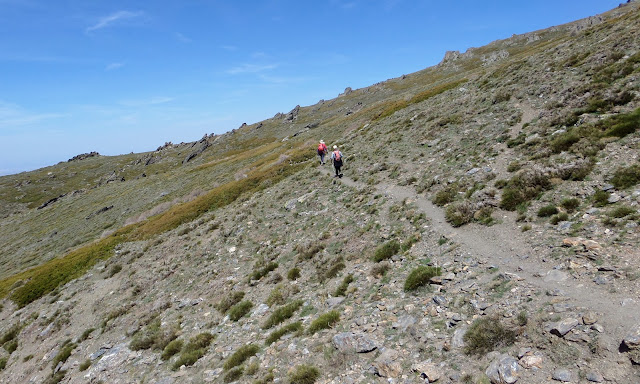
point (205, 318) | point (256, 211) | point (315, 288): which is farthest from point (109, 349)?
point (256, 211)

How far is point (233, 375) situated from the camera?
480 inches

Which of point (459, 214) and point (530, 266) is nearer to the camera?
point (530, 266)

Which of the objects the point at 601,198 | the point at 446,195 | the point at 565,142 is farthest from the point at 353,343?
the point at 565,142

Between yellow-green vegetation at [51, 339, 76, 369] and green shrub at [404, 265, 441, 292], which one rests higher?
green shrub at [404, 265, 441, 292]

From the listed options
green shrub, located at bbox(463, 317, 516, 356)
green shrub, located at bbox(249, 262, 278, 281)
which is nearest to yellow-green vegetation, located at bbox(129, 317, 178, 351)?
green shrub, located at bbox(249, 262, 278, 281)

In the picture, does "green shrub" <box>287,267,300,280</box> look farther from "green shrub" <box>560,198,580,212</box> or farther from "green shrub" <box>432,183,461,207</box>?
"green shrub" <box>560,198,580,212</box>

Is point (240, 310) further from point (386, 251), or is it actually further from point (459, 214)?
point (459, 214)

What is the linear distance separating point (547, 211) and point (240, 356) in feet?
46.7

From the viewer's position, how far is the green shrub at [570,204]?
1298 cm

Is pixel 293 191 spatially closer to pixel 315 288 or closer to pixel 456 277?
pixel 315 288

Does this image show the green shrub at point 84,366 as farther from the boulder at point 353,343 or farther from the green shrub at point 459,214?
the green shrub at point 459,214

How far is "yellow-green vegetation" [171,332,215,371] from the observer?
14633 mm

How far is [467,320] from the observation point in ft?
32.5

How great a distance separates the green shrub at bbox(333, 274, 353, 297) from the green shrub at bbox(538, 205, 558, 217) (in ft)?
29.1
